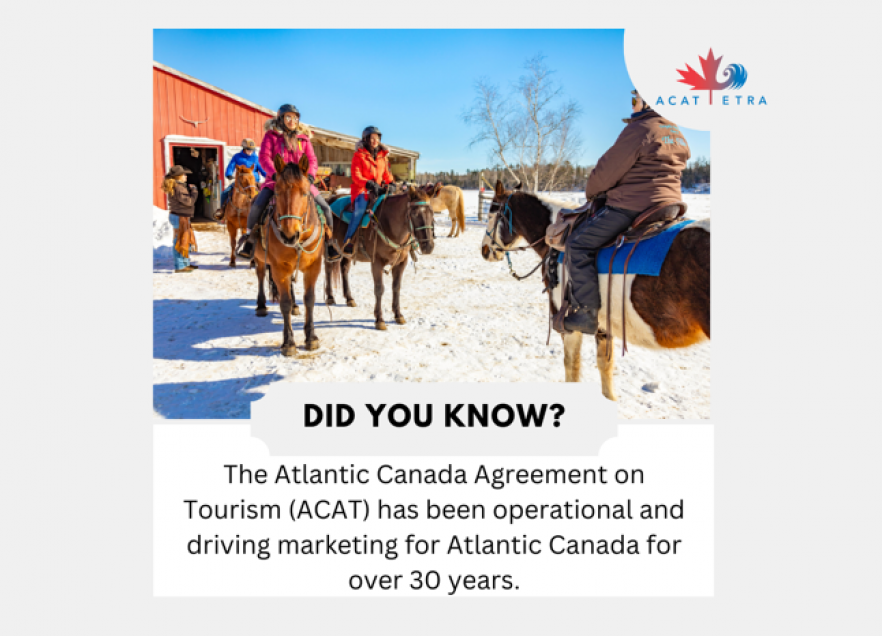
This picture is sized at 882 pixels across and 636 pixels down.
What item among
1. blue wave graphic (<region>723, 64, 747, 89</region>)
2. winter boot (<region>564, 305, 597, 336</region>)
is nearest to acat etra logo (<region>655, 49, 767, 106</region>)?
blue wave graphic (<region>723, 64, 747, 89</region>)

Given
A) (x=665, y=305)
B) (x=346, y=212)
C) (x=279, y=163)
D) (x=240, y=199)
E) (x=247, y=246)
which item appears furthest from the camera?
(x=240, y=199)

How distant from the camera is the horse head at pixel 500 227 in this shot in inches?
198

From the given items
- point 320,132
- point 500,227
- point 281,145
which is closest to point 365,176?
point 281,145

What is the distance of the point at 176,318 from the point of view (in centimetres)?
716

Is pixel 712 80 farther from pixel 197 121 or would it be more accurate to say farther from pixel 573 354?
pixel 197 121

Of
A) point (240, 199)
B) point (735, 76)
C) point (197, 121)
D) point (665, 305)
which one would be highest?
point (197, 121)

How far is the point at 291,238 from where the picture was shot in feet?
16.9

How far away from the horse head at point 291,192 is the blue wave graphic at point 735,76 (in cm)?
379

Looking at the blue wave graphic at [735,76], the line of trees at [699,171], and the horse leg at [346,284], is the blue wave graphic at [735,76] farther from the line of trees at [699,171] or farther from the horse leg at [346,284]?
the horse leg at [346,284]

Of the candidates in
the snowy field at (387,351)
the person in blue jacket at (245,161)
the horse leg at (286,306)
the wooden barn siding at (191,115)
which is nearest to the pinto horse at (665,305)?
the snowy field at (387,351)

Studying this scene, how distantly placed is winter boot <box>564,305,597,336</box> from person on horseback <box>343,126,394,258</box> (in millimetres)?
4497

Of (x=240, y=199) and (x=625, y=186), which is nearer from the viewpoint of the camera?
(x=625, y=186)

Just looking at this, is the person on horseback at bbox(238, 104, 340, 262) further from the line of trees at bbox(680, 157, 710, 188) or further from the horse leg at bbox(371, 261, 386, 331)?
the line of trees at bbox(680, 157, 710, 188)

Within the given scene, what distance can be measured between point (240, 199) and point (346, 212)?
453 centimetres
